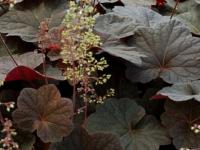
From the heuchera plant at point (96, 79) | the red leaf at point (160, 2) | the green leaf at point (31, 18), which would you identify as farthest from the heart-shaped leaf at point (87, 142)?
the red leaf at point (160, 2)

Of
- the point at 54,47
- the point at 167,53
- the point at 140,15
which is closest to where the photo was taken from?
the point at 54,47

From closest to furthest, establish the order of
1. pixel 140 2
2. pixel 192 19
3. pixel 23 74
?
1. pixel 23 74
2. pixel 192 19
3. pixel 140 2

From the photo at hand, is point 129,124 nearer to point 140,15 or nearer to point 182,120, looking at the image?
point 182,120

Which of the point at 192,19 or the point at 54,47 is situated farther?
the point at 192,19

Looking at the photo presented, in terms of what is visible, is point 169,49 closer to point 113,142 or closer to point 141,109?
point 141,109

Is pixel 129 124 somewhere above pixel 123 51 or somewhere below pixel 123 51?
below

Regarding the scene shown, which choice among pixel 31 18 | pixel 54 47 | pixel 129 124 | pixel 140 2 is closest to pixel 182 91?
pixel 129 124

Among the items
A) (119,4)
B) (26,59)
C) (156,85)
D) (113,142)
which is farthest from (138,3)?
(113,142)
